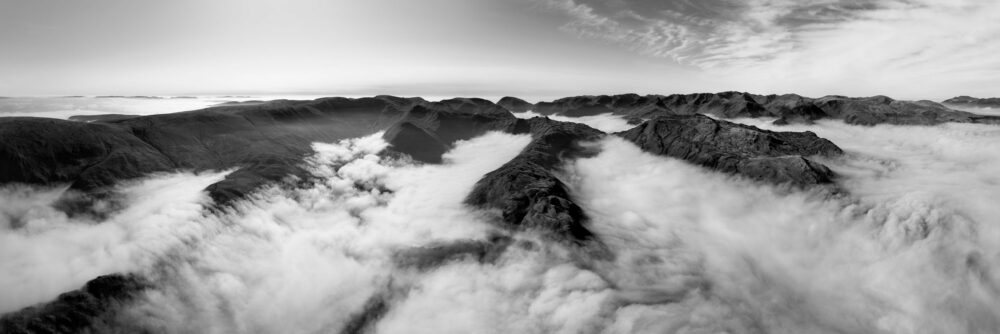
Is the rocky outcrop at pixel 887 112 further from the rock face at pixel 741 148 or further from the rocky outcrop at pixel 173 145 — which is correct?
the rocky outcrop at pixel 173 145

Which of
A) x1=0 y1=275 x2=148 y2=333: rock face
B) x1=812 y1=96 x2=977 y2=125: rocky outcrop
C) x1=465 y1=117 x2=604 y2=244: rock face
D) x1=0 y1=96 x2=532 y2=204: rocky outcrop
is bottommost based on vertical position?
x1=0 y1=275 x2=148 y2=333: rock face

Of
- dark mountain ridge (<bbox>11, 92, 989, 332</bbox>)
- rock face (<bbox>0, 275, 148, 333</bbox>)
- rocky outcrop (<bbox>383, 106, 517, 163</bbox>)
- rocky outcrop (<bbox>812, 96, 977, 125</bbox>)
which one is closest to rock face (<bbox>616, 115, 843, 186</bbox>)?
dark mountain ridge (<bbox>11, 92, 989, 332</bbox>)

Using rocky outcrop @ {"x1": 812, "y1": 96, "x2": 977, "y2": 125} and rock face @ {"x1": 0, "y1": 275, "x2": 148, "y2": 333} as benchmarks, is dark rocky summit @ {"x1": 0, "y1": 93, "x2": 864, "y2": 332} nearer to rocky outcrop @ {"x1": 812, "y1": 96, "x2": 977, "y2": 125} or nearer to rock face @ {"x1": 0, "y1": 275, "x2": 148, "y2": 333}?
rock face @ {"x1": 0, "y1": 275, "x2": 148, "y2": 333}

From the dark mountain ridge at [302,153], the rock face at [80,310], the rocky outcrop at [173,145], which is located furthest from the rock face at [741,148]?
the rock face at [80,310]

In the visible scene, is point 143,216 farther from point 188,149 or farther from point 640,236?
point 640,236

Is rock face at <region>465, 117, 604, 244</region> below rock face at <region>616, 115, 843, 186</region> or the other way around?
below

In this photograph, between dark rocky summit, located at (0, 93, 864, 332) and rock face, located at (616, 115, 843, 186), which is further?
→ rock face, located at (616, 115, 843, 186)

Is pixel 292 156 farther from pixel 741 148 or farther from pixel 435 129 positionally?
pixel 741 148
